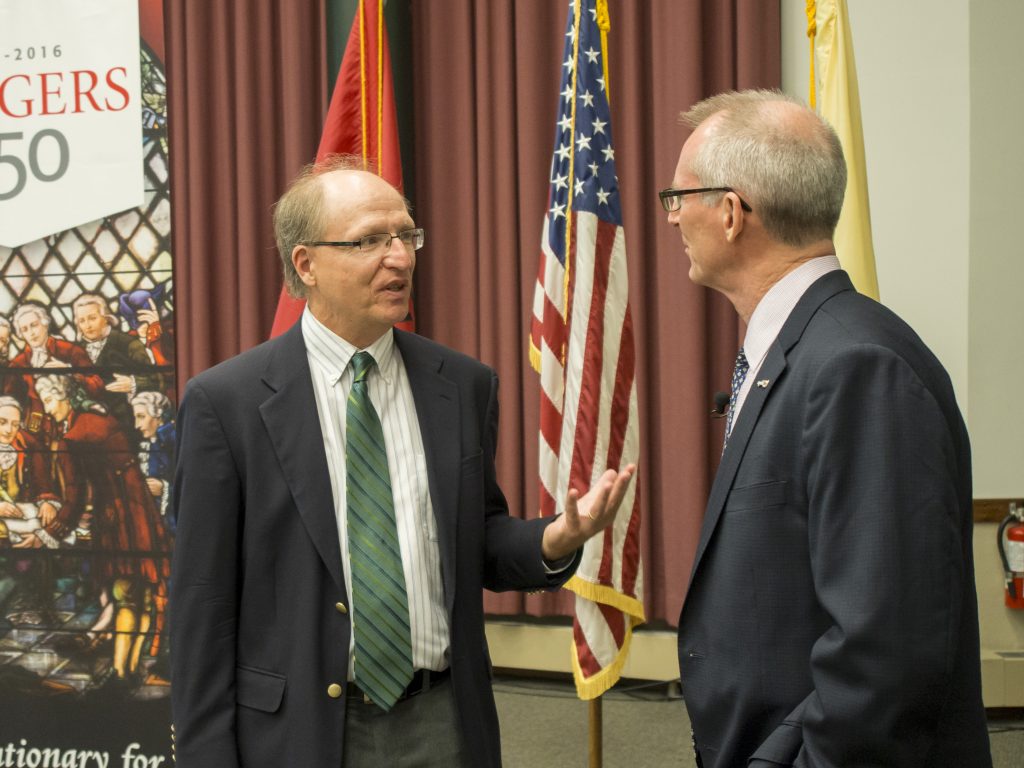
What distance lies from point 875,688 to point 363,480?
935 millimetres

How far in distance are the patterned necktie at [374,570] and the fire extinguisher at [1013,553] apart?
9.65ft

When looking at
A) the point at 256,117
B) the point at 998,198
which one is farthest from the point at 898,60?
the point at 256,117

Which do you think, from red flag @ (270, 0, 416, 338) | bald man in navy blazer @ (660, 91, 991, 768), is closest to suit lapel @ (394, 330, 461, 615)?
bald man in navy blazer @ (660, 91, 991, 768)

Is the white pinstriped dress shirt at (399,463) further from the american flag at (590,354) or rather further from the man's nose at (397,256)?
the american flag at (590,354)

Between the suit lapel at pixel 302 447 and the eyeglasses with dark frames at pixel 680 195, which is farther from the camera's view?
the suit lapel at pixel 302 447

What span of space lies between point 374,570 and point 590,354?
4.54 feet

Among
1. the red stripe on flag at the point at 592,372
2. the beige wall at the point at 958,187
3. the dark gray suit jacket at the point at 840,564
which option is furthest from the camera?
the beige wall at the point at 958,187

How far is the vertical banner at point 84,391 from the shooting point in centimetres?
306

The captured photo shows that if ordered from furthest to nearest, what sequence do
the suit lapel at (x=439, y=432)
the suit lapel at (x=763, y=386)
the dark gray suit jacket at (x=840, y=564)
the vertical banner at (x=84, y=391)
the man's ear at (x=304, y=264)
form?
the vertical banner at (x=84, y=391)
the man's ear at (x=304, y=264)
the suit lapel at (x=439, y=432)
the suit lapel at (x=763, y=386)
the dark gray suit jacket at (x=840, y=564)

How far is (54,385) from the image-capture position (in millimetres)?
3094

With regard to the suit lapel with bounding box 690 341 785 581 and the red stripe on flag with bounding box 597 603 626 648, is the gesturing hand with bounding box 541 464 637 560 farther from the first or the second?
the red stripe on flag with bounding box 597 603 626 648

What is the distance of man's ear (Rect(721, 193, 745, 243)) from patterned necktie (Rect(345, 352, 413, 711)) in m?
0.73

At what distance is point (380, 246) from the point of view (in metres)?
1.91

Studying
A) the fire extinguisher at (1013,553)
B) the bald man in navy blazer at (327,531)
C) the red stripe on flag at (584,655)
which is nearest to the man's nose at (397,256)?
the bald man in navy blazer at (327,531)
